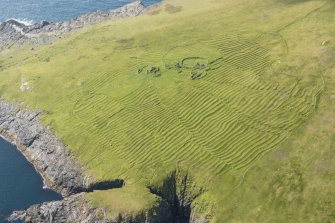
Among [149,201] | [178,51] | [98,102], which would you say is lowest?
[149,201]

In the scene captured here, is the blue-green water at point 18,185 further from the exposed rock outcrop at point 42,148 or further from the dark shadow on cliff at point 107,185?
the dark shadow on cliff at point 107,185

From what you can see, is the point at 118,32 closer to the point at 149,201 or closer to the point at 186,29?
the point at 186,29

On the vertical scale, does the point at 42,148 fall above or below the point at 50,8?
below

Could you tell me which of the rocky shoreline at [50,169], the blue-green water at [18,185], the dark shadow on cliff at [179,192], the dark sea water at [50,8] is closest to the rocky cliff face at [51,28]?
the rocky shoreline at [50,169]

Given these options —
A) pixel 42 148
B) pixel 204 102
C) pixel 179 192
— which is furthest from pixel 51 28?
pixel 179 192

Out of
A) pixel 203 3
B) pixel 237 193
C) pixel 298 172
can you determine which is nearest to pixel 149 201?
pixel 237 193

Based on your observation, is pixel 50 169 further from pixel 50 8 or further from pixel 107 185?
pixel 50 8
